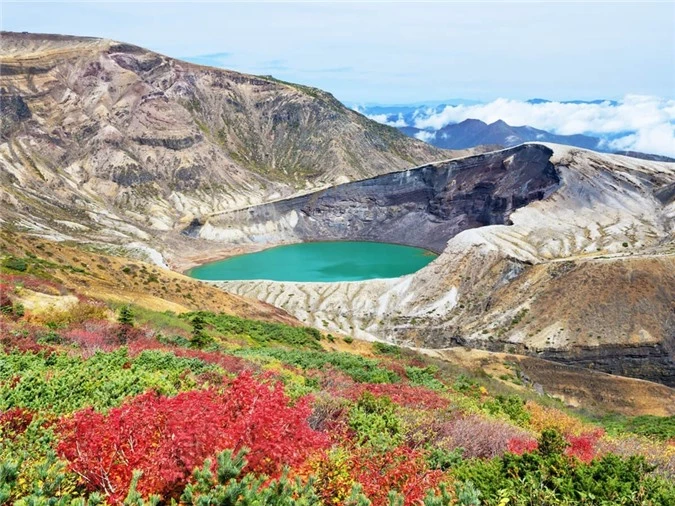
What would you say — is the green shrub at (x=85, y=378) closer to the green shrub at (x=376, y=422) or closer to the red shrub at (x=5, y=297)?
the green shrub at (x=376, y=422)

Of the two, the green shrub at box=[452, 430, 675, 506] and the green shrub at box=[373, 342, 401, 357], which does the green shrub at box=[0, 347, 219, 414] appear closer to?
the green shrub at box=[452, 430, 675, 506]

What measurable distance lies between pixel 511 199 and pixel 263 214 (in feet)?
196

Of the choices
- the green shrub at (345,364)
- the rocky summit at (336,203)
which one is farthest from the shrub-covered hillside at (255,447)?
the rocky summit at (336,203)

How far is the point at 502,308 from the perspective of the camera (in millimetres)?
62250

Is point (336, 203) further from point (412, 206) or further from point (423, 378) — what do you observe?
point (423, 378)

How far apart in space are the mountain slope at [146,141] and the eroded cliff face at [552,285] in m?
59.7

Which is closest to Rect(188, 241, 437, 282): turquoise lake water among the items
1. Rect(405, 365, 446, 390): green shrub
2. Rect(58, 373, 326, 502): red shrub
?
Rect(405, 365, 446, 390): green shrub

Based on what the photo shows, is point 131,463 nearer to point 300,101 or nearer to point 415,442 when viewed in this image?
point 415,442

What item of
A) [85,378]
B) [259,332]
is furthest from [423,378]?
[259,332]

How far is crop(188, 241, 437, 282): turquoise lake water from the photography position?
3826 inches

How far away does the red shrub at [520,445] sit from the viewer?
395 inches

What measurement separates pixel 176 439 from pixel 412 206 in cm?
12387

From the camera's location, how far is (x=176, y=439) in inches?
261

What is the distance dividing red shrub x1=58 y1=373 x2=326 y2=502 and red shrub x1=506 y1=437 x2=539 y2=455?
4170mm
